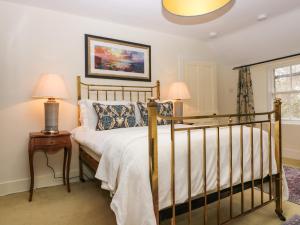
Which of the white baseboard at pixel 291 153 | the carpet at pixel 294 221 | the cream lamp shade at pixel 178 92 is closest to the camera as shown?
the carpet at pixel 294 221

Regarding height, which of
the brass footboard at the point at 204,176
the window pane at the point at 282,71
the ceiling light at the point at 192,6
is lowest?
the brass footboard at the point at 204,176

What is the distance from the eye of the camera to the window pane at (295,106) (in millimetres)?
3816

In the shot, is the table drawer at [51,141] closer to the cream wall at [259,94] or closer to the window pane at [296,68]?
the cream wall at [259,94]

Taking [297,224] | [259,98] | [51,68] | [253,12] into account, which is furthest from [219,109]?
[51,68]

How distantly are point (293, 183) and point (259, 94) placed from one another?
215cm

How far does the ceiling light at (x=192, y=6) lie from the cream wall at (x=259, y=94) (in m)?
2.71

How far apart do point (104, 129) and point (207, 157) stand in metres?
1.36

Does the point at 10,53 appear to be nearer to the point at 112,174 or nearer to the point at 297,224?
the point at 112,174

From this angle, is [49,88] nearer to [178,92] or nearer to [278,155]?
[178,92]

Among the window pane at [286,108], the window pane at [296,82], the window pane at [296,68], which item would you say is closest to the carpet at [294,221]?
the window pane at [286,108]

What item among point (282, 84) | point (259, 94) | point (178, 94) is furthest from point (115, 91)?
point (282, 84)

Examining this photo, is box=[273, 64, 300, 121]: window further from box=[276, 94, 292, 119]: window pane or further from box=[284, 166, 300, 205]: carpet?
box=[284, 166, 300, 205]: carpet

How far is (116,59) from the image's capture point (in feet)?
10.8

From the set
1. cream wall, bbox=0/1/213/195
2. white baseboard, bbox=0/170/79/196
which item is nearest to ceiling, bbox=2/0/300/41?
cream wall, bbox=0/1/213/195
